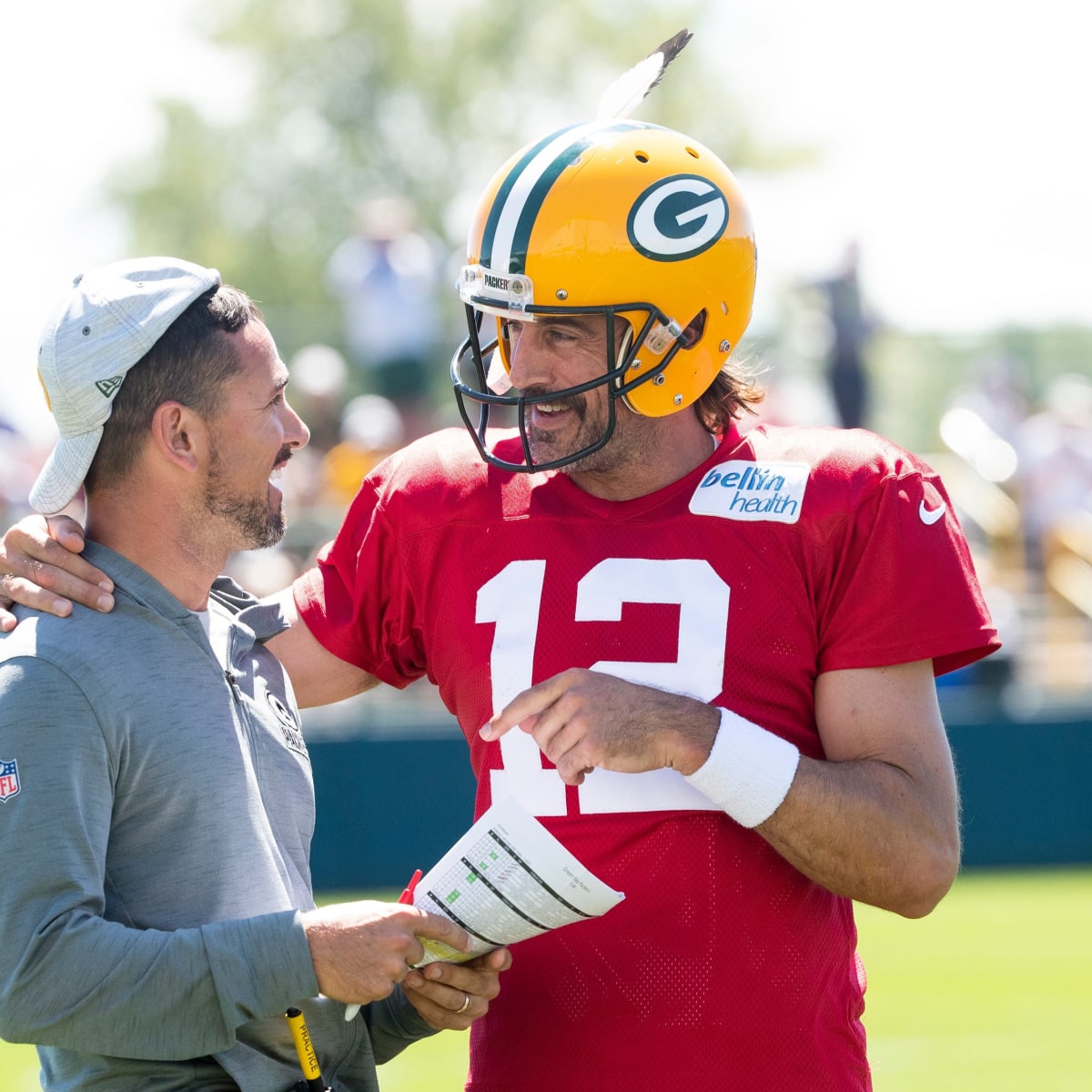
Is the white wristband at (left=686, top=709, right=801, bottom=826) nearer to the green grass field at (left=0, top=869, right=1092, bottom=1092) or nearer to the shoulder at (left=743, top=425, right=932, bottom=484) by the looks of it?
the shoulder at (left=743, top=425, right=932, bottom=484)

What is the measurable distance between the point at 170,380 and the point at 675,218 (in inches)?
36.8

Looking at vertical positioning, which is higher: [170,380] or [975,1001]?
[170,380]

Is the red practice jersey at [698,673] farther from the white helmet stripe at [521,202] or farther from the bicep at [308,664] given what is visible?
the white helmet stripe at [521,202]

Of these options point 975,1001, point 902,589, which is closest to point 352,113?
point 975,1001

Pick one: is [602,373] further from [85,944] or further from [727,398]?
[85,944]

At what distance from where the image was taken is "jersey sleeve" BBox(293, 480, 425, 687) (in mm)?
3029

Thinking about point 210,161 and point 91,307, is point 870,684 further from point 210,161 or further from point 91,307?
point 210,161

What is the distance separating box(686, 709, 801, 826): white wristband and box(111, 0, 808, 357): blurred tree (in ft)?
111

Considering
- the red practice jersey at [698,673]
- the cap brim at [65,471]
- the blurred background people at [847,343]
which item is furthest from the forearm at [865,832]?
the blurred background people at [847,343]

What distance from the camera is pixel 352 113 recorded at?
1423 inches

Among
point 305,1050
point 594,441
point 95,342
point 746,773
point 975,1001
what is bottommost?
point 975,1001

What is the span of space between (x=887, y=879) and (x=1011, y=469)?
10963 mm

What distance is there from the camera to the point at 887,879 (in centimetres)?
259

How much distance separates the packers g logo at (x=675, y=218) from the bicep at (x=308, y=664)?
93 centimetres
